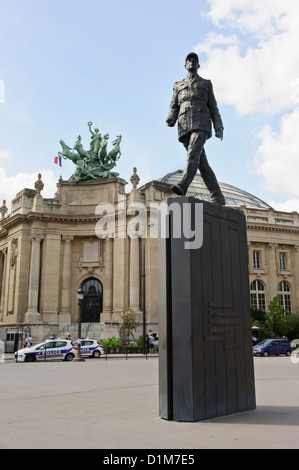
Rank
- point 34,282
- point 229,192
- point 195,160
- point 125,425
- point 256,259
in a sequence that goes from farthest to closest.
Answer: point 229,192 < point 256,259 < point 34,282 < point 195,160 < point 125,425

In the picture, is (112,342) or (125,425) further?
(112,342)

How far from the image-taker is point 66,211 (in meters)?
51.5

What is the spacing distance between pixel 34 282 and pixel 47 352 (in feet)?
67.3

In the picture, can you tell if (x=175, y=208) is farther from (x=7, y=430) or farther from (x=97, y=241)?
(x=97, y=241)

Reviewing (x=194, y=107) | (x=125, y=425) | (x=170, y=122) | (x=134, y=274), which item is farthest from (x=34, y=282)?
(x=125, y=425)

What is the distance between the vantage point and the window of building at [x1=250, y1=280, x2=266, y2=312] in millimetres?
54291

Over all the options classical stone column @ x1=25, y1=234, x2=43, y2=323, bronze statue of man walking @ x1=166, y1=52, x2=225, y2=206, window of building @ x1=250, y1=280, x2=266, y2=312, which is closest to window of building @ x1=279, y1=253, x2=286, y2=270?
window of building @ x1=250, y1=280, x2=266, y2=312

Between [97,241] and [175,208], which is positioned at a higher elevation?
[97,241]

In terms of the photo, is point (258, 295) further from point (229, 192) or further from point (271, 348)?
point (229, 192)

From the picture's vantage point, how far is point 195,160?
870cm

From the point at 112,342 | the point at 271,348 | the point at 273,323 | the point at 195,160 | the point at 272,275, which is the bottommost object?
the point at 271,348

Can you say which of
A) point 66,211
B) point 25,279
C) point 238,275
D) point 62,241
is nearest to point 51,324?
point 25,279

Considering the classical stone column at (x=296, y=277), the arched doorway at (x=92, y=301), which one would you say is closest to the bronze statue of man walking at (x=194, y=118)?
the arched doorway at (x=92, y=301)
